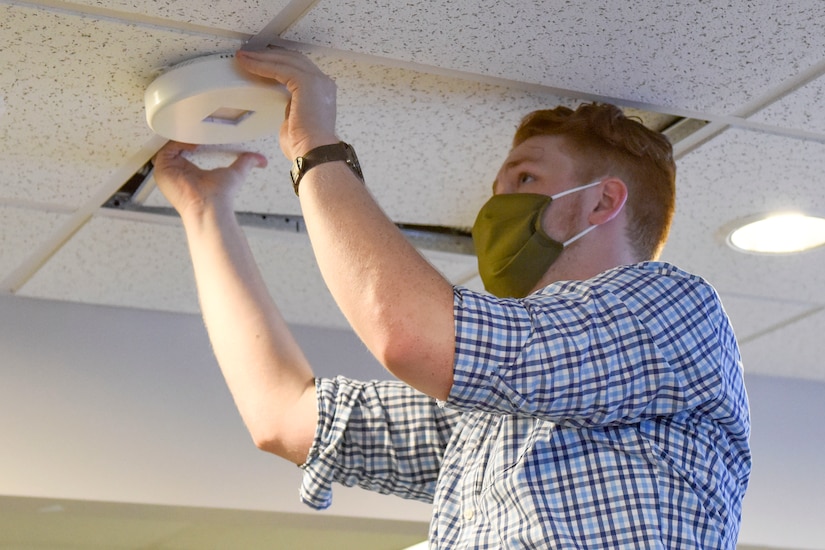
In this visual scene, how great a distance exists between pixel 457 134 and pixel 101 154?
A: 21.1 inches

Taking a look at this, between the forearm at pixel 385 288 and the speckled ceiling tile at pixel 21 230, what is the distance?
0.85 metres

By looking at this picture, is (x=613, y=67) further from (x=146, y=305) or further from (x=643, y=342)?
(x=146, y=305)

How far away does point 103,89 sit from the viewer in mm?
1486

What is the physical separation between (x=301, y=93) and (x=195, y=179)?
41 cm

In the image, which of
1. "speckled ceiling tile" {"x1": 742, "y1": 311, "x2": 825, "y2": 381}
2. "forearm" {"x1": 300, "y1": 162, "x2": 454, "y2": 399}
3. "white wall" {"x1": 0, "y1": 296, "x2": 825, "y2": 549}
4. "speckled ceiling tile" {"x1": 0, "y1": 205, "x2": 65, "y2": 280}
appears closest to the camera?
"forearm" {"x1": 300, "y1": 162, "x2": 454, "y2": 399}

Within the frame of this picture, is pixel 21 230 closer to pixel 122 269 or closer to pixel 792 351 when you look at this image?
pixel 122 269

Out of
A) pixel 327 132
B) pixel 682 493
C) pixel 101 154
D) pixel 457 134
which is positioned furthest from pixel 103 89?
pixel 682 493

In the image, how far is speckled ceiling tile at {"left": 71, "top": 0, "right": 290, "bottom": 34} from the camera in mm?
1285

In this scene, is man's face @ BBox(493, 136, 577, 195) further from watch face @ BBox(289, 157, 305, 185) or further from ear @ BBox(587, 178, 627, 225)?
watch face @ BBox(289, 157, 305, 185)

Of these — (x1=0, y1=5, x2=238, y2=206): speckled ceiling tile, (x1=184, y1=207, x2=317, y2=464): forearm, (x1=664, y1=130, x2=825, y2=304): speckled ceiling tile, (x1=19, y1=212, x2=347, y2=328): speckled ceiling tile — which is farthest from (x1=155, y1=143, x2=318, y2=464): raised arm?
(x1=664, y1=130, x2=825, y2=304): speckled ceiling tile

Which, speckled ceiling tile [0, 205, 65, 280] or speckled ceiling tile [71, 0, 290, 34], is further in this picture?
speckled ceiling tile [0, 205, 65, 280]

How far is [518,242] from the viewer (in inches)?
58.8

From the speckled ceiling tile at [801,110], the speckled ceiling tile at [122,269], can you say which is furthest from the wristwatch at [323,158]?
the speckled ceiling tile at [122,269]

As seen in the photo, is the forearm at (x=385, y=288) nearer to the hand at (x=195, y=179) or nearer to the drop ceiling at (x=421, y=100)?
the drop ceiling at (x=421, y=100)
